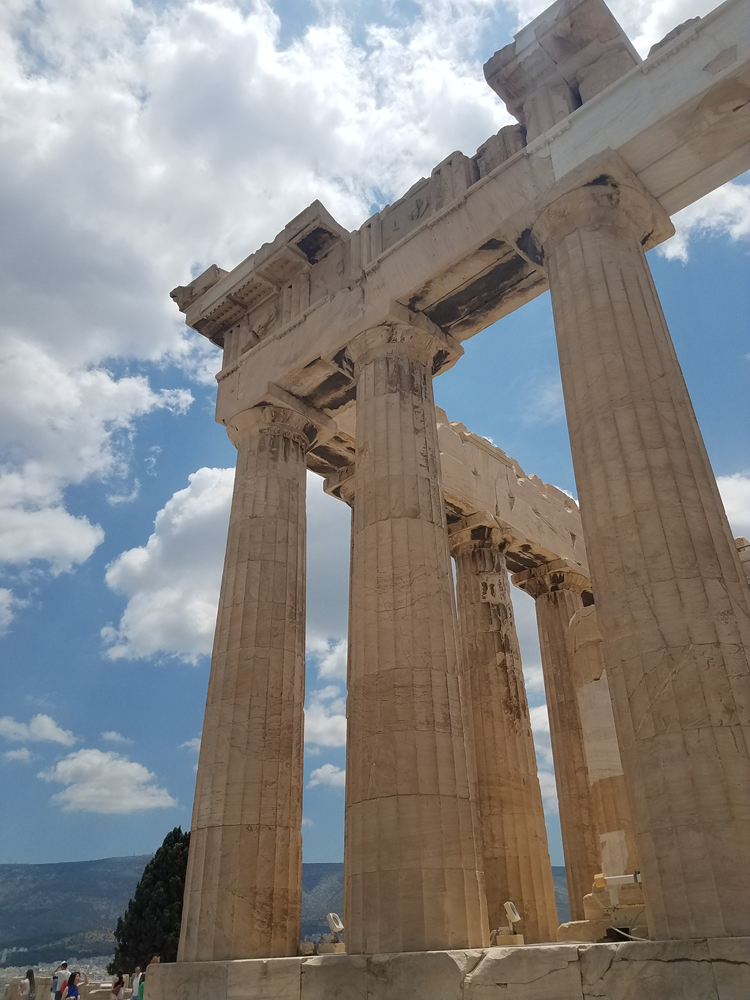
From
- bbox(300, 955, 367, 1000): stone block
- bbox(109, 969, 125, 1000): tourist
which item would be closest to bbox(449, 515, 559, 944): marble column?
bbox(300, 955, 367, 1000): stone block

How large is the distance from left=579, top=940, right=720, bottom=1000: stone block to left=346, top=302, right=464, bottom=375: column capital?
1271 centimetres

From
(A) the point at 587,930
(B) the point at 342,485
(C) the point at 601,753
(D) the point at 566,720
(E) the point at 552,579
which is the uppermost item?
(B) the point at 342,485

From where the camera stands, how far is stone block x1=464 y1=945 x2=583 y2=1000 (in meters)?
8.98

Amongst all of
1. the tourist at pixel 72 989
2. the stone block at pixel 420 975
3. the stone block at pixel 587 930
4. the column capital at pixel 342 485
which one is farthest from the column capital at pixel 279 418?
the tourist at pixel 72 989

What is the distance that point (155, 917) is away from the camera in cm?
4075

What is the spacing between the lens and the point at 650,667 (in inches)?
396

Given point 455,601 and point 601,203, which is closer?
point 601,203

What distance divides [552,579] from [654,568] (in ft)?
59.5

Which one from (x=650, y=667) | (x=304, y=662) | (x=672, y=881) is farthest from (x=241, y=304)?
(x=672, y=881)

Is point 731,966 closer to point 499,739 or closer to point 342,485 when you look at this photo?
point 499,739

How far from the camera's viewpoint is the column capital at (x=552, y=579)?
28.4 m

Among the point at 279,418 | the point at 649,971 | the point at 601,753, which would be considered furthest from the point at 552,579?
the point at 649,971

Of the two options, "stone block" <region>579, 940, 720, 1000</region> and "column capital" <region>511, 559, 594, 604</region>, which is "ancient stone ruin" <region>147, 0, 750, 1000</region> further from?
"column capital" <region>511, 559, 594, 604</region>

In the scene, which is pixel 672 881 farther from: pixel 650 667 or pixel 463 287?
pixel 463 287
